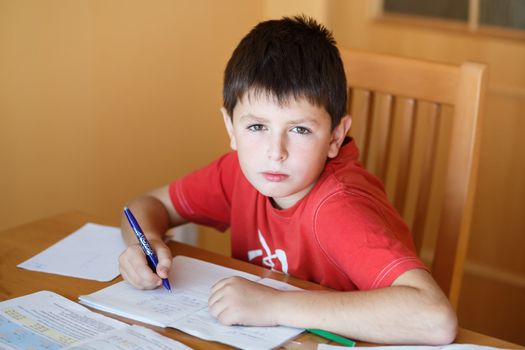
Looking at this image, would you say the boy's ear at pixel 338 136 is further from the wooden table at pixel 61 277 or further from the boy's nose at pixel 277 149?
the wooden table at pixel 61 277

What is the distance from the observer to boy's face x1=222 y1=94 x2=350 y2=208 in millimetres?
1296

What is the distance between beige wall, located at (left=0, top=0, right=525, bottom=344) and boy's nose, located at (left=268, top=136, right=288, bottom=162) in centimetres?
81

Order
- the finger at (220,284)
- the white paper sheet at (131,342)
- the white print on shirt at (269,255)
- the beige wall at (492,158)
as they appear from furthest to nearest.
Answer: the beige wall at (492,158)
the white print on shirt at (269,255)
the finger at (220,284)
the white paper sheet at (131,342)

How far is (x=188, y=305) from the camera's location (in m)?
1.22

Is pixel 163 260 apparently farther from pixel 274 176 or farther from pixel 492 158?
pixel 492 158

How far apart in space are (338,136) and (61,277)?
0.53 metres

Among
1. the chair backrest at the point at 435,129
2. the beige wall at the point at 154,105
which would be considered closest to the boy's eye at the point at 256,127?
the chair backrest at the point at 435,129

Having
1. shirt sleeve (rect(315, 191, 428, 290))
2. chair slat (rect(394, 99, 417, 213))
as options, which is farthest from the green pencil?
chair slat (rect(394, 99, 417, 213))

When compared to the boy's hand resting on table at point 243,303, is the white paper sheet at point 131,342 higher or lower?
lower

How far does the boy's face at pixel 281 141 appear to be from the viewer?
130 cm

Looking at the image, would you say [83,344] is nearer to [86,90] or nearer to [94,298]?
[94,298]

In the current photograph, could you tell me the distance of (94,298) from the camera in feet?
4.06

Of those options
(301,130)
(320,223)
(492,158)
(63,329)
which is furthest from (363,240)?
(492,158)

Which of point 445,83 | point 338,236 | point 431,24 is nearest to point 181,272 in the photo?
point 338,236
